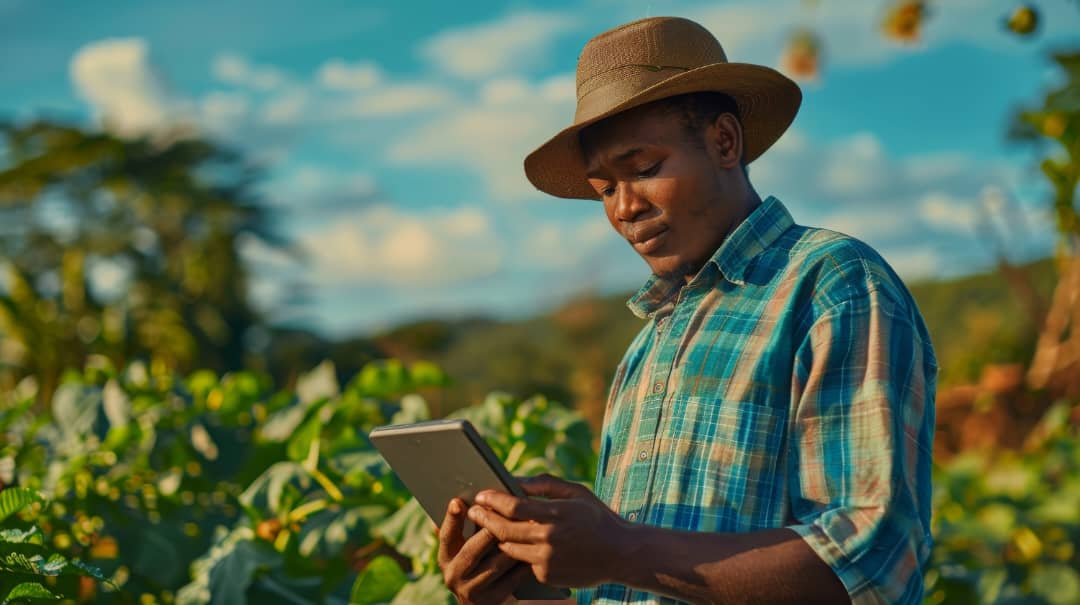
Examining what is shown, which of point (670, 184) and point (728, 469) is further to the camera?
point (670, 184)

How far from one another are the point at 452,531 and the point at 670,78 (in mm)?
661

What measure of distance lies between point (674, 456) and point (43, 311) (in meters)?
9.49

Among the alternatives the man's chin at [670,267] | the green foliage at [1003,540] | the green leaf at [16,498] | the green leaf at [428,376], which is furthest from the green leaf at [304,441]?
the green foliage at [1003,540]

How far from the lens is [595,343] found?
38.0 feet

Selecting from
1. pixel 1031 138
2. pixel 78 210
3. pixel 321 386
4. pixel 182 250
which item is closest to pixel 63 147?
pixel 78 210

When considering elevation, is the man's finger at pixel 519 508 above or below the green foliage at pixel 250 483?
above

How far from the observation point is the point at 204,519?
2.83 meters

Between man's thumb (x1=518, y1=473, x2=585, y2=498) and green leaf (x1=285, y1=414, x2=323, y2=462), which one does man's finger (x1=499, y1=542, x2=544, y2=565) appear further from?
green leaf (x1=285, y1=414, x2=323, y2=462)

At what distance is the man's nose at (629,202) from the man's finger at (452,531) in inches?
17.8

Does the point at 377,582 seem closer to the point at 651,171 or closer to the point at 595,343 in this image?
the point at 651,171

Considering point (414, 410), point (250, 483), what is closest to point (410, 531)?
point (414, 410)

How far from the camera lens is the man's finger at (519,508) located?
1364 millimetres

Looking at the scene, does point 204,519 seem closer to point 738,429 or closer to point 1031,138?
point 738,429

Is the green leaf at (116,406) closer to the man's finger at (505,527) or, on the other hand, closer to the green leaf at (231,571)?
the green leaf at (231,571)
